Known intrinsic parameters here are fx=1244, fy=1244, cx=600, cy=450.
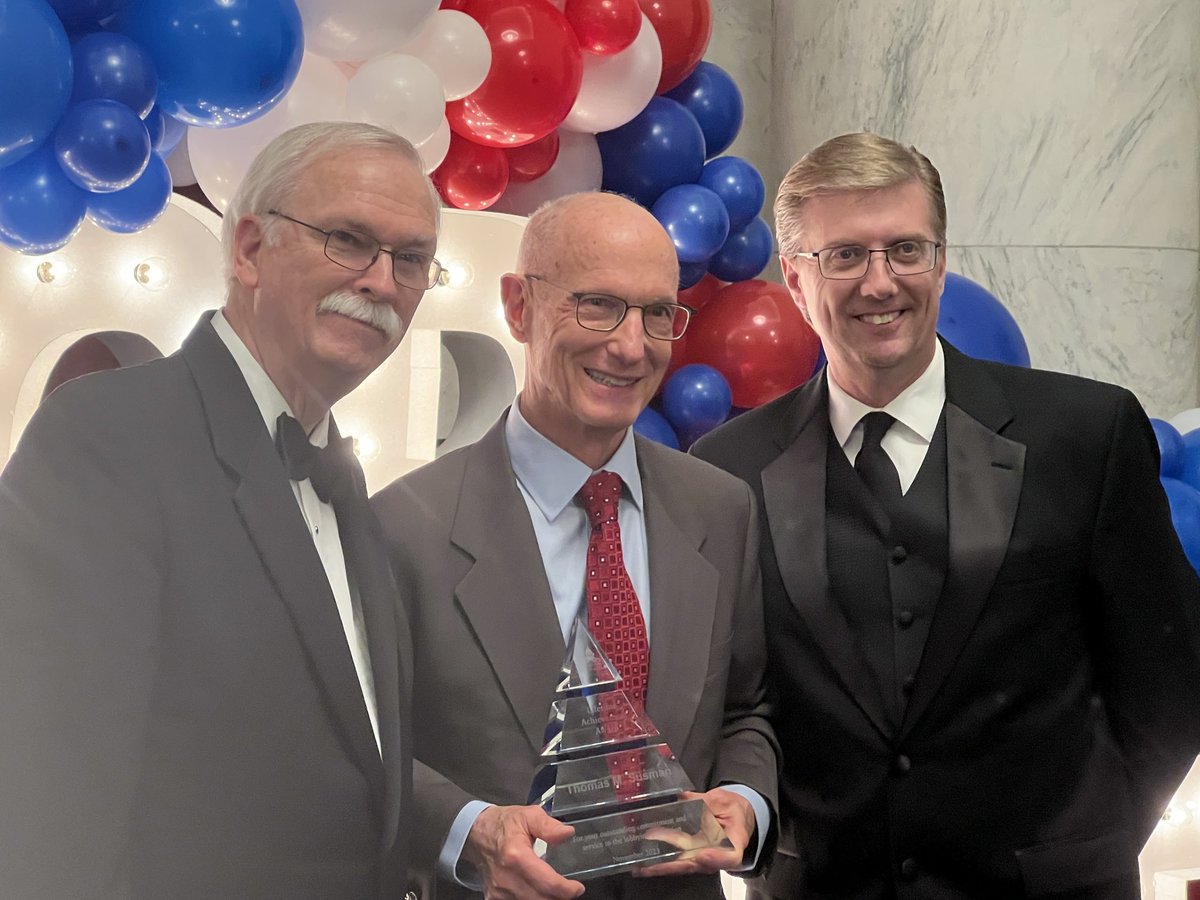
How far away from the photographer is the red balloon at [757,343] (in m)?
4.39

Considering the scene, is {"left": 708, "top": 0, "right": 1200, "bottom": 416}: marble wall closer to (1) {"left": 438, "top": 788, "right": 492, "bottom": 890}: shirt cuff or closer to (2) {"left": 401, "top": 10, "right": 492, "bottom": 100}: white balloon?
(2) {"left": 401, "top": 10, "right": 492, "bottom": 100}: white balloon

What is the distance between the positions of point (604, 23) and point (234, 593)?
2910mm

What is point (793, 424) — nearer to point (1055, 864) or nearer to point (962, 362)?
point (962, 362)

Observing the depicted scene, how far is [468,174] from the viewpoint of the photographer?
12.4 feet

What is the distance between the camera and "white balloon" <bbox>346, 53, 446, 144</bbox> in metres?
3.07

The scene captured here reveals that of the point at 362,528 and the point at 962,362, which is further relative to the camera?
the point at 962,362

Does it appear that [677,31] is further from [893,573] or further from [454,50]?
[893,573]

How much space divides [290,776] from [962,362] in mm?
1468

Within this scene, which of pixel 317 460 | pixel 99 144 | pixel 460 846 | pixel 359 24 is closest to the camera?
pixel 317 460

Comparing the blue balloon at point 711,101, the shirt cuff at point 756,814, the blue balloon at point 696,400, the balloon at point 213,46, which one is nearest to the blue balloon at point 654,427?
the blue balloon at point 696,400

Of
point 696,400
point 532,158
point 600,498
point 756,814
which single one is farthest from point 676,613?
point 532,158

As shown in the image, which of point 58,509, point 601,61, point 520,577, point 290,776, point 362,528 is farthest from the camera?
point 601,61

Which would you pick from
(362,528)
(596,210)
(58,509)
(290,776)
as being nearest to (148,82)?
(596,210)

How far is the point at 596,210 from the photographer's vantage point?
202 centimetres
